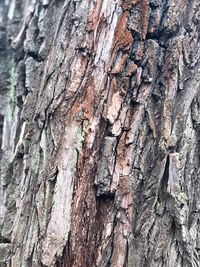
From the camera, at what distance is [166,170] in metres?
2.14

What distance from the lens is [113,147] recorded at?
2.12 meters

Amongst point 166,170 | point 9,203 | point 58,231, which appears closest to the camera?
point 58,231

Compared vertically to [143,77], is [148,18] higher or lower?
higher

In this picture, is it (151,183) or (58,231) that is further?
(151,183)

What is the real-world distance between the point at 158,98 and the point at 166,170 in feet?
1.34

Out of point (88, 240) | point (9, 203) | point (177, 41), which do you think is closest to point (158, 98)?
point (177, 41)

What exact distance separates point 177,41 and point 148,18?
8.1 inches

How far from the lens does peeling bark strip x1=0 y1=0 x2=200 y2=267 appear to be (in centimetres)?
204

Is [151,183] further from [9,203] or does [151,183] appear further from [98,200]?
[9,203]

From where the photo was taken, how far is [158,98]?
2273 millimetres

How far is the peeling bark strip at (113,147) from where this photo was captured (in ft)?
6.71

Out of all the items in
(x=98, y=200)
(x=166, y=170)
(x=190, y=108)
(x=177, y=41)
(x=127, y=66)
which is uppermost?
(x=177, y=41)

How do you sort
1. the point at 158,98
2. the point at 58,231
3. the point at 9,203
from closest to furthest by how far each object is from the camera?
the point at 58,231 → the point at 158,98 → the point at 9,203

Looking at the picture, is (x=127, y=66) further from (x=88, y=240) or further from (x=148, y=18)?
(x=88, y=240)
